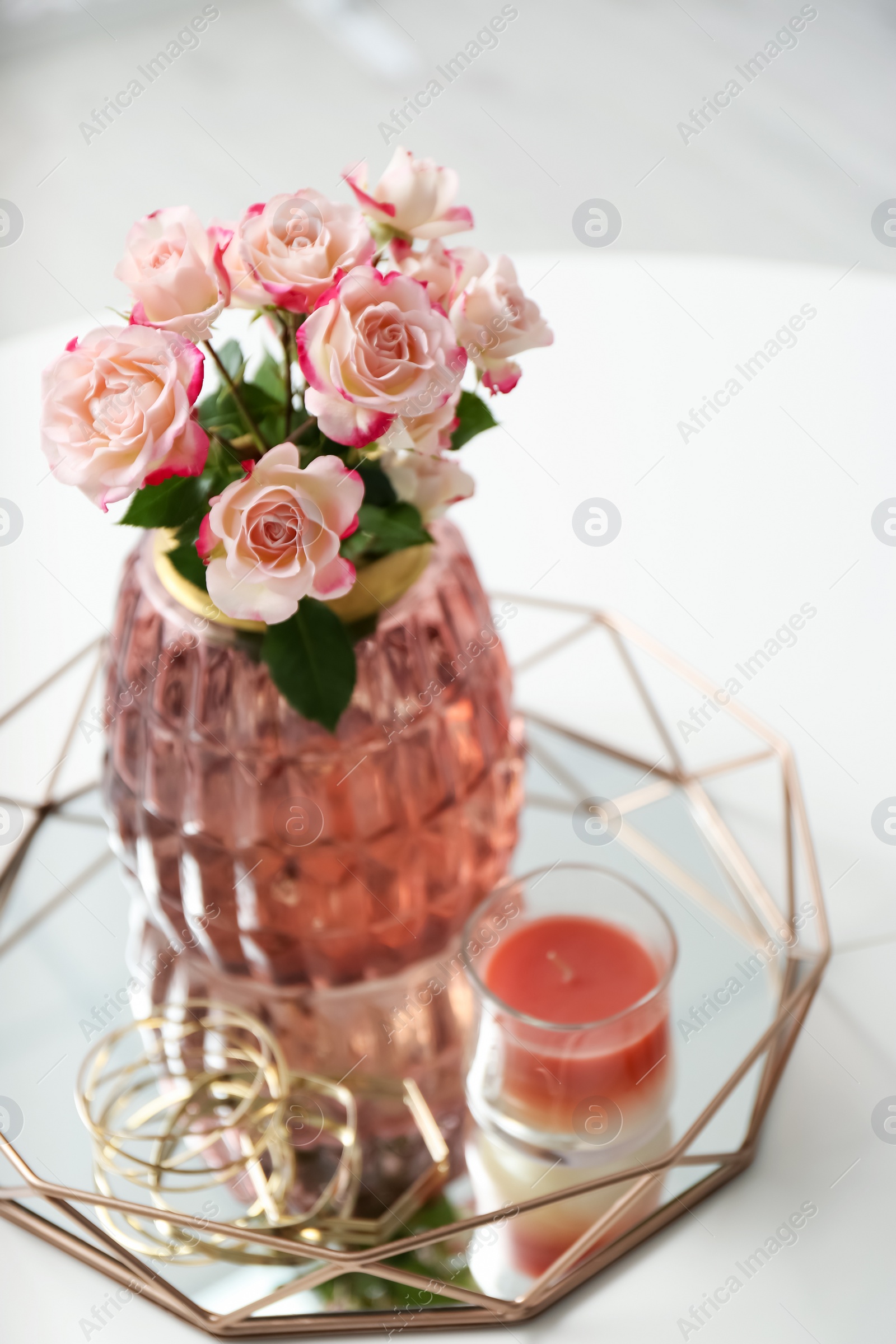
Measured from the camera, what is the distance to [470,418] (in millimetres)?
676

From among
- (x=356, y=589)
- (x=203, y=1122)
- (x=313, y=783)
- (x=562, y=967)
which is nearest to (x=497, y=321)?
(x=356, y=589)

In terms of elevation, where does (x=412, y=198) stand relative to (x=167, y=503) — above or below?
above

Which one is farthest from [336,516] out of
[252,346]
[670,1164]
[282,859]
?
[252,346]

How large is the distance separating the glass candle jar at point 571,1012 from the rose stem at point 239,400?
28 cm

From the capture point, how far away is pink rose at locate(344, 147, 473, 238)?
604mm

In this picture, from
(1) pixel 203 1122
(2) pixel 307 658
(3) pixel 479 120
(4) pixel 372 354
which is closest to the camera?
(4) pixel 372 354

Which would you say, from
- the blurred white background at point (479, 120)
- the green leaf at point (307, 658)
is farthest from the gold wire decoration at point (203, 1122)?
the blurred white background at point (479, 120)

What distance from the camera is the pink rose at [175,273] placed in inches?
21.7

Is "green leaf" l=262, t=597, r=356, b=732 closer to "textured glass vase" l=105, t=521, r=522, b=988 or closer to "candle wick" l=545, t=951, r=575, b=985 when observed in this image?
"textured glass vase" l=105, t=521, r=522, b=988

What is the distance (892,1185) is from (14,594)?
30.4 inches

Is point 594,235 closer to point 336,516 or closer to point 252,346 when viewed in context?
point 252,346

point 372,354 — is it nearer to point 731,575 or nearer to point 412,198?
point 412,198

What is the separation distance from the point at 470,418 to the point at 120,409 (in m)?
0.20

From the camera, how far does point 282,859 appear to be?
729 mm
